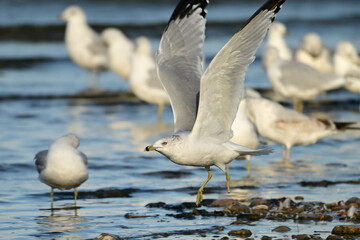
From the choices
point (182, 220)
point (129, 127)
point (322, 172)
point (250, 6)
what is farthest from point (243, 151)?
point (250, 6)

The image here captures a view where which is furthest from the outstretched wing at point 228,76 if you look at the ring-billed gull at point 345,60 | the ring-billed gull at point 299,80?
the ring-billed gull at point 345,60

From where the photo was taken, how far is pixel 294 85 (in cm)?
1196

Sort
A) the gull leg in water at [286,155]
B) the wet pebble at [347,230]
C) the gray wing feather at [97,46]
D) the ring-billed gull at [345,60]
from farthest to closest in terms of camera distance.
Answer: the gray wing feather at [97,46]
the ring-billed gull at [345,60]
the gull leg in water at [286,155]
the wet pebble at [347,230]

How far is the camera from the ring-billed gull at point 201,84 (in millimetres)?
5574

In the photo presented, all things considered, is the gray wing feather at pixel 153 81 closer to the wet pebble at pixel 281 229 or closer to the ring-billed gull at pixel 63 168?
the ring-billed gull at pixel 63 168

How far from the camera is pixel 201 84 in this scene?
5.64 m

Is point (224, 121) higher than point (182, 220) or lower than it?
higher

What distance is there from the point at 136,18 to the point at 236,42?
20140 mm

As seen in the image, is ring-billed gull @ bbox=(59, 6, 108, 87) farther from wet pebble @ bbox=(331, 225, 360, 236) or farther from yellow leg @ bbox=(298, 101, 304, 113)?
wet pebble @ bbox=(331, 225, 360, 236)

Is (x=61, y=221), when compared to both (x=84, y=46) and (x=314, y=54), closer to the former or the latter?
(x=314, y=54)

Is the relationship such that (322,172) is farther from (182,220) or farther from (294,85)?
(294,85)

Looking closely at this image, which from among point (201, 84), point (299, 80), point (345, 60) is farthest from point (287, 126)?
point (345, 60)

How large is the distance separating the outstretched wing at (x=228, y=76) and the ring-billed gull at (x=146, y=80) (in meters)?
5.55

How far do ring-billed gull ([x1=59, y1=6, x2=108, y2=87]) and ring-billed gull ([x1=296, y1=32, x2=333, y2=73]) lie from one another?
13.8 ft
